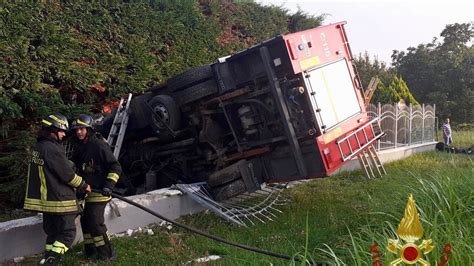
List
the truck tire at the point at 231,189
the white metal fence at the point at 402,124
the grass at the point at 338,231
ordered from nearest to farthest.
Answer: the grass at the point at 338,231
the truck tire at the point at 231,189
the white metal fence at the point at 402,124

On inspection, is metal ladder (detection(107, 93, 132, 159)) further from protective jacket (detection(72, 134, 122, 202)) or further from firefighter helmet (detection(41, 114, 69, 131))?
firefighter helmet (detection(41, 114, 69, 131))

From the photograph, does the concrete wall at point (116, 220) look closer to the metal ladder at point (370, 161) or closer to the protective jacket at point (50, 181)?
the protective jacket at point (50, 181)

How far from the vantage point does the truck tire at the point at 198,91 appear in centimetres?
589

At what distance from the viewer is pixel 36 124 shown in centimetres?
643

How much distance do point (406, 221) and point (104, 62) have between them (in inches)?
290

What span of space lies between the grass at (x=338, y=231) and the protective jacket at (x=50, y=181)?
0.73 metres

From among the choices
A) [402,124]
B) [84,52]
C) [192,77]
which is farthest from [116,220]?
[402,124]

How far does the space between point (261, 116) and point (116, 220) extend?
2.28 meters

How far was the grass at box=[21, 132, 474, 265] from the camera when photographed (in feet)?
10.1

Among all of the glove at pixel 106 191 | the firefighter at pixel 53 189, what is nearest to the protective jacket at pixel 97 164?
the glove at pixel 106 191

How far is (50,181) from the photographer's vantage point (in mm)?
3973

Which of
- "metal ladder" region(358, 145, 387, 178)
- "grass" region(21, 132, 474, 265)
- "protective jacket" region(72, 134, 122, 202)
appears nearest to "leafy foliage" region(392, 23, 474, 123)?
"metal ladder" region(358, 145, 387, 178)

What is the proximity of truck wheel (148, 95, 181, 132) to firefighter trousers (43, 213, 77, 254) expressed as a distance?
2.33m

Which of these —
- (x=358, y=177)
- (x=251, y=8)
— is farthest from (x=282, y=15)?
(x=358, y=177)
